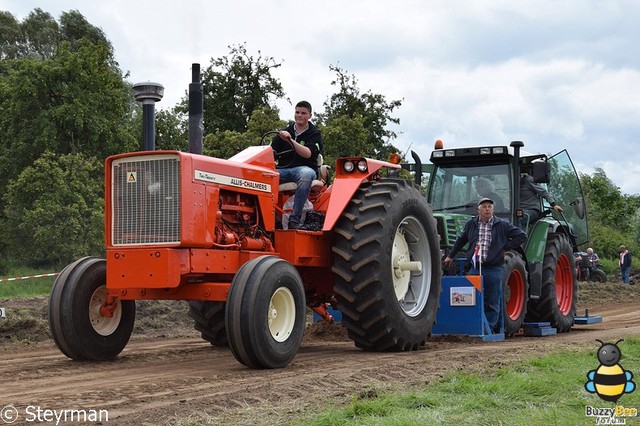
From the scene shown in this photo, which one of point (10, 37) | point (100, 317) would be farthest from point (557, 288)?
point (10, 37)

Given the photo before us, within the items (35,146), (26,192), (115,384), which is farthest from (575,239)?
(35,146)

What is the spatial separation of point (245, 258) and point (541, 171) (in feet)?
16.6

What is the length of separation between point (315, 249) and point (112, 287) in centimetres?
210

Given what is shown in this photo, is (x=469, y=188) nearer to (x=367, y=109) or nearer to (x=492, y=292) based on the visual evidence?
(x=492, y=292)

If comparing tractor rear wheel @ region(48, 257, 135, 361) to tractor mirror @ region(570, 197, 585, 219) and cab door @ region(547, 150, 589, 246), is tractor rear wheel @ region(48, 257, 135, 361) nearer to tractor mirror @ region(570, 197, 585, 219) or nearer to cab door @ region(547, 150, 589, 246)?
cab door @ region(547, 150, 589, 246)

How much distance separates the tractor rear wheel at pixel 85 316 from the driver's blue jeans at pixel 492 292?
453 centimetres

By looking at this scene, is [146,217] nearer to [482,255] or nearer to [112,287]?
[112,287]

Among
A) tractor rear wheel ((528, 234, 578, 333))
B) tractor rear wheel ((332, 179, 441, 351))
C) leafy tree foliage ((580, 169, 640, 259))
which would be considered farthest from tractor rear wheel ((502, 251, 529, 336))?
leafy tree foliage ((580, 169, 640, 259))

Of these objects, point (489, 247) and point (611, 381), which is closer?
point (611, 381)

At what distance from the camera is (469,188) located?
1275 centimetres

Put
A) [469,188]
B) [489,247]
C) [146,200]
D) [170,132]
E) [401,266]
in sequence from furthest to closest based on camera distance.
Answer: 1. [170,132]
2. [469,188]
3. [489,247]
4. [401,266]
5. [146,200]

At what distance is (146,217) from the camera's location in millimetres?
7996

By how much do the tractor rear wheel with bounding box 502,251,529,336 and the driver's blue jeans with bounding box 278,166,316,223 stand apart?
3.36 m

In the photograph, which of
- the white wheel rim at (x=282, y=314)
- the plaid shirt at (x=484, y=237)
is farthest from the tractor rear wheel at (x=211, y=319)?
the plaid shirt at (x=484, y=237)
